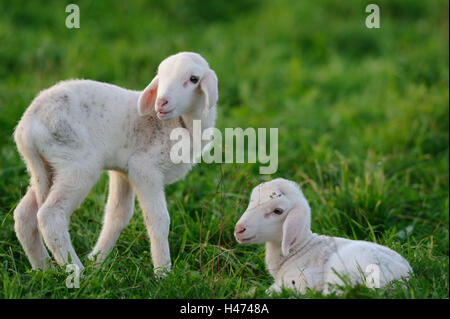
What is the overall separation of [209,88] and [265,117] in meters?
3.66

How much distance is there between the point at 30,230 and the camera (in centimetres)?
416

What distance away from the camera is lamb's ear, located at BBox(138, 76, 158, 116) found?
4180 mm

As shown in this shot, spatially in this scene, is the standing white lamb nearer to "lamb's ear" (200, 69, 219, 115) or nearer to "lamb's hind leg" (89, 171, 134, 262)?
"lamb's ear" (200, 69, 219, 115)

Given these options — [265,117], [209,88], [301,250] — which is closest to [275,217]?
[301,250]

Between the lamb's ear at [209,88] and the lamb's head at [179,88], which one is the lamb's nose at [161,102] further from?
the lamb's ear at [209,88]

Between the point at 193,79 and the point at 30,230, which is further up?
the point at 193,79

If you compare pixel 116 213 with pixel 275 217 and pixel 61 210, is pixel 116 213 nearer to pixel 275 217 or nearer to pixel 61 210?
pixel 61 210

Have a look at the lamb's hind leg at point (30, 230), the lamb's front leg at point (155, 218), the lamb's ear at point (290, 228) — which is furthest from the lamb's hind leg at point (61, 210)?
the lamb's ear at point (290, 228)

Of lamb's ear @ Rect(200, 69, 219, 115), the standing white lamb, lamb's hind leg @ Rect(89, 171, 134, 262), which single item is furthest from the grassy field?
lamb's ear @ Rect(200, 69, 219, 115)

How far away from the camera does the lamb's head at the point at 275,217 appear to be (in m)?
3.92

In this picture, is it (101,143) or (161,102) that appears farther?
(101,143)

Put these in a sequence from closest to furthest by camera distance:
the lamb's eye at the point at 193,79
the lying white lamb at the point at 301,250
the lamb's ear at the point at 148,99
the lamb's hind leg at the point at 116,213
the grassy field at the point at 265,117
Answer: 1. the lying white lamb at the point at 301,250
2. the lamb's eye at the point at 193,79
3. the lamb's ear at the point at 148,99
4. the grassy field at the point at 265,117
5. the lamb's hind leg at the point at 116,213

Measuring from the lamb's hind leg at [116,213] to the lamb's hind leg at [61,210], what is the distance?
1.71ft
